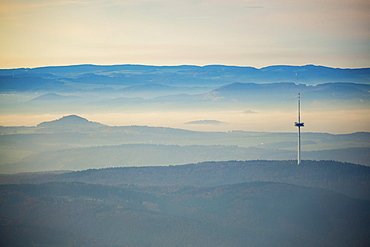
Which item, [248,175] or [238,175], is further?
[238,175]

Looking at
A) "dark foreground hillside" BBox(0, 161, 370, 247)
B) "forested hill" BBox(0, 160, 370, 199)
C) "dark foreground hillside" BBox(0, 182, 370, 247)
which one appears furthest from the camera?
"forested hill" BBox(0, 160, 370, 199)

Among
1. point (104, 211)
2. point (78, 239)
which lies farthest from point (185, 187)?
point (78, 239)

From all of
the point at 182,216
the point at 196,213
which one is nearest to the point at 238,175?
the point at 196,213

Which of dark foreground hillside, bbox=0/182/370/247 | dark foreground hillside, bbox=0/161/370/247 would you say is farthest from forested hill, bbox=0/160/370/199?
dark foreground hillside, bbox=0/182/370/247

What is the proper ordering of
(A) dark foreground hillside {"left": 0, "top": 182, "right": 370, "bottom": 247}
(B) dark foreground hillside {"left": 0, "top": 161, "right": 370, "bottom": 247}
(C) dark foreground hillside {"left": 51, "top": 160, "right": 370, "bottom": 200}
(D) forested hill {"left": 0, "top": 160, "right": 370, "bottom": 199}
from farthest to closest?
(D) forested hill {"left": 0, "top": 160, "right": 370, "bottom": 199} < (C) dark foreground hillside {"left": 51, "top": 160, "right": 370, "bottom": 200} < (B) dark foreground hillside {"left": 0, "top": 161, "right": 370, "bottom": 247} < (A) dark foreground hillside {"left": 0, "top": 182, "right": 370, "bottom": 247}

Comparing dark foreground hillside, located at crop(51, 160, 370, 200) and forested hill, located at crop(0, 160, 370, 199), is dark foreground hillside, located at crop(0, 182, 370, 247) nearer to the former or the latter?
dark foreground hillside, located at crop(51, 160, 370, 200)

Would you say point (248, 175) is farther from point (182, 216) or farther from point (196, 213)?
point (182, 216)
